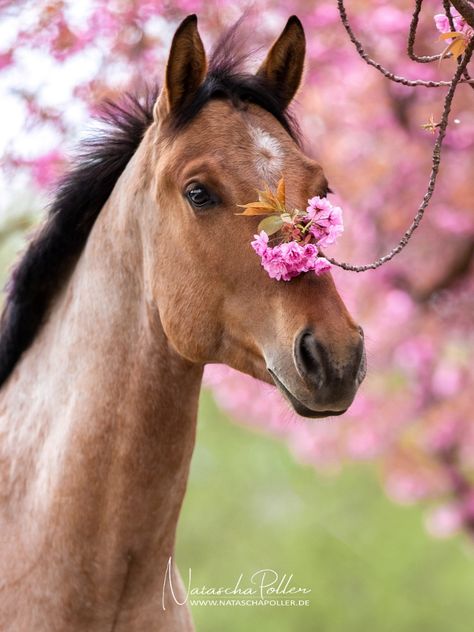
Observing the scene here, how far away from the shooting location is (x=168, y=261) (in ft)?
8.27

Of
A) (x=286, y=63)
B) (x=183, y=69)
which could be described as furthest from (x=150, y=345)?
(x=286, y=63)

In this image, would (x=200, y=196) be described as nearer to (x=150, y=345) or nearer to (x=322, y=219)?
(x=322, y=219)

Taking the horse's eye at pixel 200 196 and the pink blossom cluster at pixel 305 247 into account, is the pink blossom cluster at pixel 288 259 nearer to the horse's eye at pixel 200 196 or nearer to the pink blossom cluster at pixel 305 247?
the pink blossom cluster at pixel 305 247

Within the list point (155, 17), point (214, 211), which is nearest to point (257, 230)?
point (214, 211)

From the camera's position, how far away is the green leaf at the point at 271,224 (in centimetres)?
225

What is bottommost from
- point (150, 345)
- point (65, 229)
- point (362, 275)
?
point (362, 275)

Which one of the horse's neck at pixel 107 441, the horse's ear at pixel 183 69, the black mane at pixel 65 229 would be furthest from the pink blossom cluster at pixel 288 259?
the black mane at pixel 65 229

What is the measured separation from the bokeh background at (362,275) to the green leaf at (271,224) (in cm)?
59

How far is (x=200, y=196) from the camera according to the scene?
245 cm

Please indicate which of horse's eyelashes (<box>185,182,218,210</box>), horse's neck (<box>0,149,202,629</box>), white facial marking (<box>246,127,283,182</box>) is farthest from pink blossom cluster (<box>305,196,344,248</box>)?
horse's neck (<box>0,149,202,629</box>)

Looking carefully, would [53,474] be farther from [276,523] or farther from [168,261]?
[276,523]

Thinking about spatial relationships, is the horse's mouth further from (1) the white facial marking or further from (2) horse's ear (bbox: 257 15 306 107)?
(2) horse's ear (bbox: 257 15 306 107)

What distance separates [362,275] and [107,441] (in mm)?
4462

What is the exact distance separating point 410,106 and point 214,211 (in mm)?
4176
